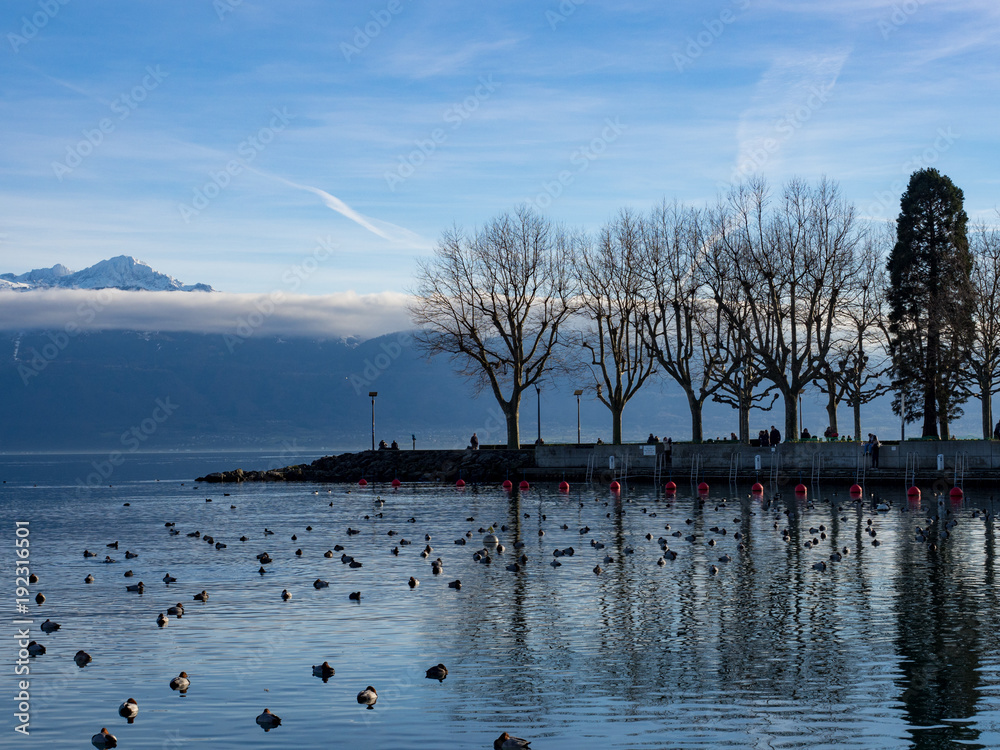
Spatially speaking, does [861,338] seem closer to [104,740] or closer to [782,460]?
[782,460]

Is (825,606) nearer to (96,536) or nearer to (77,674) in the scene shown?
(77,674)

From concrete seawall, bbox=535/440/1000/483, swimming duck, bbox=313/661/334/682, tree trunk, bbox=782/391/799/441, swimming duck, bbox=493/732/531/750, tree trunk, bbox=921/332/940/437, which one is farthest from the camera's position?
tree trunk, bbox=921/332/940/437

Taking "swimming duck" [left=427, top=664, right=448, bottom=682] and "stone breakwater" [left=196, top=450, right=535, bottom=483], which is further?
"stone breakwater" [left=196, top=450, right=535, bottom=483]

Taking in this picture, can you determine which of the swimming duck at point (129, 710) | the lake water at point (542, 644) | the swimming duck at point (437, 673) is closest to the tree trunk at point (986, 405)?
the lake water at point (542, 644)

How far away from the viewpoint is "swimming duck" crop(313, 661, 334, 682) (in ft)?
57.5

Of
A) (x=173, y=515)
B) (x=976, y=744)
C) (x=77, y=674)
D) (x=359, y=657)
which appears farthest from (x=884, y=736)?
(x=173, y=515)

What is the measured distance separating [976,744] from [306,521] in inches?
1610

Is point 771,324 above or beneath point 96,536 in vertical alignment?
above

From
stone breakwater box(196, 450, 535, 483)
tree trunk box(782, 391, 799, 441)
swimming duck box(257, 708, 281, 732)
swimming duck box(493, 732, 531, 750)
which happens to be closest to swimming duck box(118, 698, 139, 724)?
swimming duck box(257, 708, 281, 732)

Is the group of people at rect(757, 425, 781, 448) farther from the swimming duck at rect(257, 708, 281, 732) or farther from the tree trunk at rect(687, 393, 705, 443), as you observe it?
the swimming duck at rect(257, 708, 281, 732)

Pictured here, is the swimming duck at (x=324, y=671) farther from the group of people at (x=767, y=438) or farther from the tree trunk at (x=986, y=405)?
the tree trunk at (x=986, y=405)

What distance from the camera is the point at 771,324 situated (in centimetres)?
7819

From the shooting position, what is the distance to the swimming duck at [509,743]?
42.8 feet

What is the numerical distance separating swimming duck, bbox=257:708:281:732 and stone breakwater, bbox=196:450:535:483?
2715 inches
